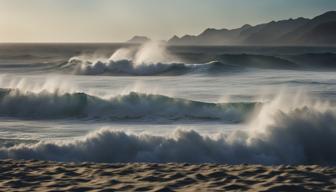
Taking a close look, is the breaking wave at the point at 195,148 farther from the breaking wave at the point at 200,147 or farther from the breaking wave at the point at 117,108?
the breaking wave at the point at 117,108

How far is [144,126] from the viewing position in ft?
47.0

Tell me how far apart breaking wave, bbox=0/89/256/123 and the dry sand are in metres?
7.97

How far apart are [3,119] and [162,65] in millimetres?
25316

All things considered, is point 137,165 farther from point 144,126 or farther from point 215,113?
point 215,113

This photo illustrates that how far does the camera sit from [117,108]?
57.4ft

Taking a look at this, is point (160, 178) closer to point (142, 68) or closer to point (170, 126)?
point (170, 126)

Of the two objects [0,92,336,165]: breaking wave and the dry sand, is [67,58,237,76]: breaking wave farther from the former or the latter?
the dry sand

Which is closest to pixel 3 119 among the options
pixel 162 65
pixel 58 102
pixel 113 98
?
pixel 58 102

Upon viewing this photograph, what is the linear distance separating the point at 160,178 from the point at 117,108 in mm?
10760

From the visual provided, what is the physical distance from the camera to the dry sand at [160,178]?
20.7ft

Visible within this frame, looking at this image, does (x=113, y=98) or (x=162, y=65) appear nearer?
(x=113, y=98)

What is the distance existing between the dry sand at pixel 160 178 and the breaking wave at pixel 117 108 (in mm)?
7974

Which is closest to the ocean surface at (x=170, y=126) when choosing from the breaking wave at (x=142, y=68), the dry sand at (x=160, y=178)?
the dry sand at (x=160, y=178)

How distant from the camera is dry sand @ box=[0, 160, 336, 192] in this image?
630cm
